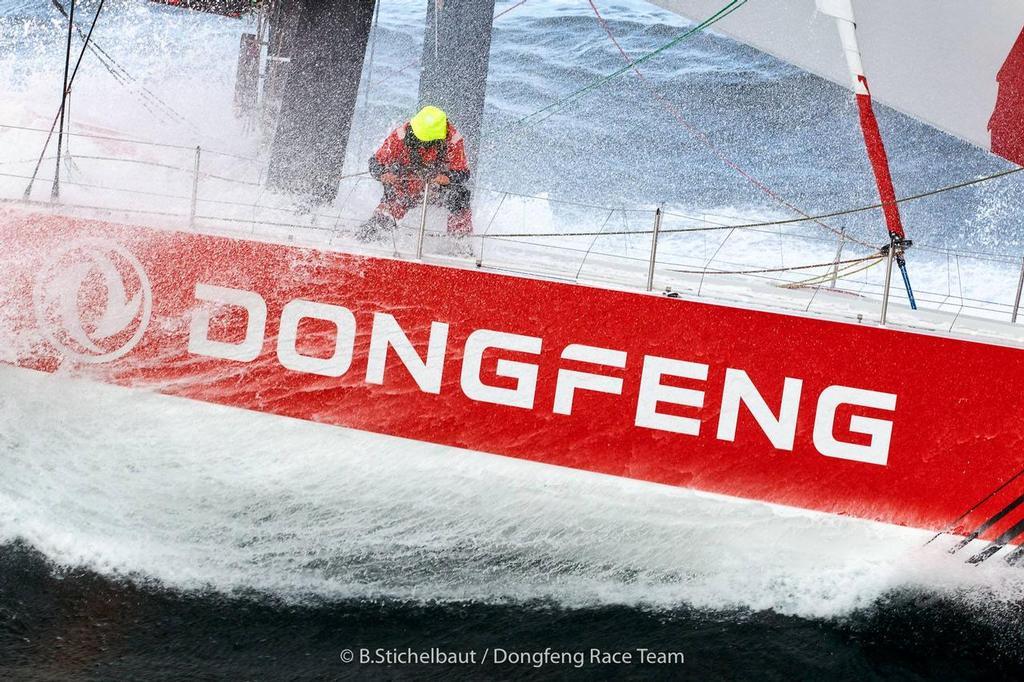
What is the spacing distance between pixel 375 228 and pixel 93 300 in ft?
3.21

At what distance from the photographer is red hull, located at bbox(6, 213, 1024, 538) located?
122 inches

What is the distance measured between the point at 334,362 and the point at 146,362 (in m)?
0.64

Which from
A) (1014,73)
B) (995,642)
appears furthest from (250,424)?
(1014,73)

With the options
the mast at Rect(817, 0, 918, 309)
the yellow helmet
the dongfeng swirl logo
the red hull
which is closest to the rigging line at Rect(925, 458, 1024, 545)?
the red hull

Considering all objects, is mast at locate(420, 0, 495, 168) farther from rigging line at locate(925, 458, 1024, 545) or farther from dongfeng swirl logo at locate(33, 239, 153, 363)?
rigging line at locate(925, 458, 1024, 545)

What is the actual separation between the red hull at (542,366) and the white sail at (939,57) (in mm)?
982

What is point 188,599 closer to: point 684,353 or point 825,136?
point 684,353

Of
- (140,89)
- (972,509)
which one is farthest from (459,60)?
(140,89)

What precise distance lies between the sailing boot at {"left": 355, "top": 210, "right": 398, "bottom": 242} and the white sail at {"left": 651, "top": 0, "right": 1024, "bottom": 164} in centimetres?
149

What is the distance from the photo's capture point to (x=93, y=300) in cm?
338

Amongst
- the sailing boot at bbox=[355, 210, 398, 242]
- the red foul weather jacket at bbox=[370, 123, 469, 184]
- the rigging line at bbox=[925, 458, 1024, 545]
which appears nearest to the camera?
the rigging line at bbox=[925, 458, 1024, 545]

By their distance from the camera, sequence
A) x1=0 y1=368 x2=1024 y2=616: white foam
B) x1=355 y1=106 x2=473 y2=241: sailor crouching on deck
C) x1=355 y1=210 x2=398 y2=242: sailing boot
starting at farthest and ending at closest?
x1=355 y1=106 x2=473 y2=241: sailor crouching on deck
x1=355 y1=210 x2=398 y2=242: sailing boot
x1=0 y1=368 x2=1024 y2=616: white foam

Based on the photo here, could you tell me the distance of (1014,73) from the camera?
142 inches

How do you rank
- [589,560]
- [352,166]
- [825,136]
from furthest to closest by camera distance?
1. [825,136]
2. [352,166]
3. [589,560]
